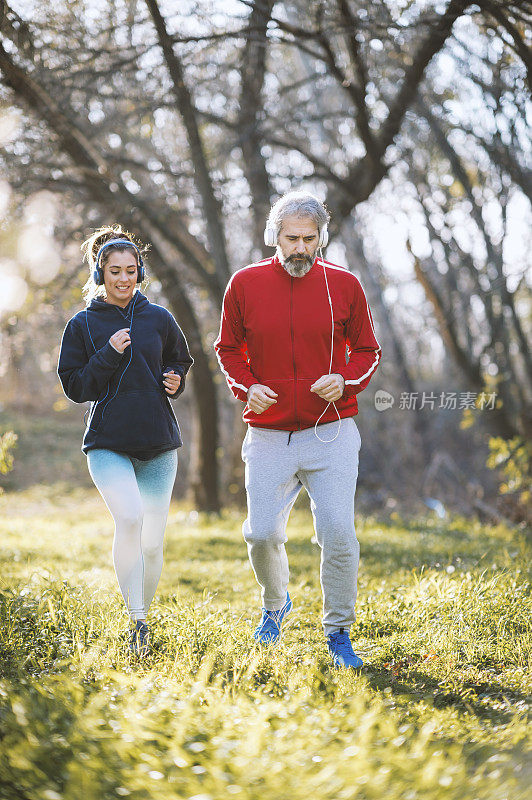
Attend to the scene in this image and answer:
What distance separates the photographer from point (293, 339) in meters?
3.66

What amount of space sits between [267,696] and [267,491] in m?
0.94

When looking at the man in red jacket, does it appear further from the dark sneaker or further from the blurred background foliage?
the blurred background foliage

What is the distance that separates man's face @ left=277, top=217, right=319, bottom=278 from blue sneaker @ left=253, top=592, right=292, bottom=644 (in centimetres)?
165

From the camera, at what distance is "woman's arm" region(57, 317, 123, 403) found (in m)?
3.72

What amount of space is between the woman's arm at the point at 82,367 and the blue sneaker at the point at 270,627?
4.47 feet

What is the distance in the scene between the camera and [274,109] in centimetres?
1117

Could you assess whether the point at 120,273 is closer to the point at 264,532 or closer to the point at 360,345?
the point at 360,345

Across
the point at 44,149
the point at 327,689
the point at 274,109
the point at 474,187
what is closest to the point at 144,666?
the point at 327,689

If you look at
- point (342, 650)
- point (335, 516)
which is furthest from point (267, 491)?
point (342, 650)

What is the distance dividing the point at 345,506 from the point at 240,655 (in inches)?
31.7

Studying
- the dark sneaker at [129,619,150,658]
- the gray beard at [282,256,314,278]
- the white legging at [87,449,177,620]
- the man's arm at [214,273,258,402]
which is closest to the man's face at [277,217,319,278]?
the gray beard at [282,256,314,278]

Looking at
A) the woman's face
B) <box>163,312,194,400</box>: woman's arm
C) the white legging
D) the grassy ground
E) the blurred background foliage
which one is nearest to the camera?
the grassy ground

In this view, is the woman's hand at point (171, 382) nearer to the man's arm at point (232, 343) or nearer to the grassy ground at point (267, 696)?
the man's arm at point (232, 343)

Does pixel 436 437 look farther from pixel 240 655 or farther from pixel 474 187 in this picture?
pixel 240 655
